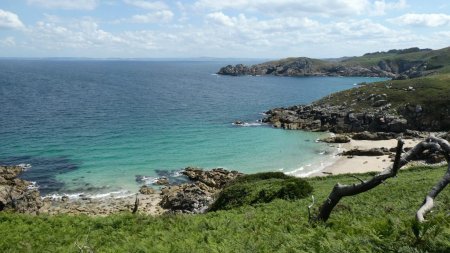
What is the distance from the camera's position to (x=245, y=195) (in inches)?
1441

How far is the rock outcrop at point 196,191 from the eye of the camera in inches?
1853

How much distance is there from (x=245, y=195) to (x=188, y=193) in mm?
15864

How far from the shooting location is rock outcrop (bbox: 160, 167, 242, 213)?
154 feet

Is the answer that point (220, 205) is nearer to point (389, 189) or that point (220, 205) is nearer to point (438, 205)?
point (389, 189)

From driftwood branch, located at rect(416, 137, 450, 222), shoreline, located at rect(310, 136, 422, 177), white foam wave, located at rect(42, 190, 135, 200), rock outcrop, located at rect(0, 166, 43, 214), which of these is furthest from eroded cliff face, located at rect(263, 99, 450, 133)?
driftwood branch, located at rect(416, 137, 450, 222)

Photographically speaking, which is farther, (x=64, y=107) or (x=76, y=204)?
(x=64, y=107)

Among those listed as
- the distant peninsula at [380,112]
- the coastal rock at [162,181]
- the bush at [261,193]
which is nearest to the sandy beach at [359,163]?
the distant peninsula at [380,112]

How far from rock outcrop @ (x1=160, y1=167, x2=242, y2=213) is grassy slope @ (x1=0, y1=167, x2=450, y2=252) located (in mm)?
16102

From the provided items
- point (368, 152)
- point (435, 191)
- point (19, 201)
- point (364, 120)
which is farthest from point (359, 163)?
point (435, 191)

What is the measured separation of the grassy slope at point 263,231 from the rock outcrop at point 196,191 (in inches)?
634

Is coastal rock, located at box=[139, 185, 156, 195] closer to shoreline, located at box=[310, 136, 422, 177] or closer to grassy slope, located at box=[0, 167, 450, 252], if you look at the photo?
shoreline, located at box=[310, 136, 422, 177]

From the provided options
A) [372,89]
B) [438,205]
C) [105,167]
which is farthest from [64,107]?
[438,205]

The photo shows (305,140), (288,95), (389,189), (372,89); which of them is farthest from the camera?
(288,95)

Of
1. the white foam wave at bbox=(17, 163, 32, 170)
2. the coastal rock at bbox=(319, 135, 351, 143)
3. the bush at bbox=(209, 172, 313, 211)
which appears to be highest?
the bush at bbox=(209, 172, 313, 211)
